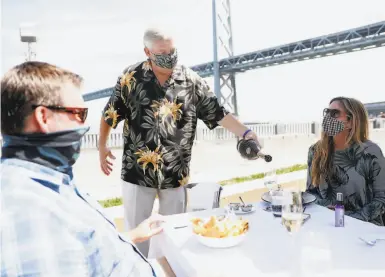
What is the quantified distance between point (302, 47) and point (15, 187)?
131ft

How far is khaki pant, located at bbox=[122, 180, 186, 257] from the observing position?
250cm

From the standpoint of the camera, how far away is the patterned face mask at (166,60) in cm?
239

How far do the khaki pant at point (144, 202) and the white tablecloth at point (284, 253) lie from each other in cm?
66

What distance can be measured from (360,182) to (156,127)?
142 centimetres

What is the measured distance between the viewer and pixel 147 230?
1728 millimetres

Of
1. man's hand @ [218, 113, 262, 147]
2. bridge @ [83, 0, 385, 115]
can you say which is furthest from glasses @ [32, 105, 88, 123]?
bridge @ [83, 0, 385, 115]

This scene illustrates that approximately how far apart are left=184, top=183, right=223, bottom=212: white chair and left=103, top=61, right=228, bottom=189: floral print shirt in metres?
0.22

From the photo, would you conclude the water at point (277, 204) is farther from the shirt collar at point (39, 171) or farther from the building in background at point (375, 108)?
the building in background at point (375, 108)

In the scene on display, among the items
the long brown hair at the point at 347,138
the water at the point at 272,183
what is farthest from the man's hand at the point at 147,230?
the long brown hair at the point at 347,138

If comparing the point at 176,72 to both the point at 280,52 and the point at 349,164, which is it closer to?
the point at 349,164

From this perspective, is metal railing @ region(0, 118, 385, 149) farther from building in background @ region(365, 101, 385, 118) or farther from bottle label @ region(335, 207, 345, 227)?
building in background @ region(365, 101, 385, 118)

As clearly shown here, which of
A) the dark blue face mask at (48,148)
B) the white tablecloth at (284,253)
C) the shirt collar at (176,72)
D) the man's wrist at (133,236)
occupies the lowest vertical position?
the white tablecloth at (284,253)

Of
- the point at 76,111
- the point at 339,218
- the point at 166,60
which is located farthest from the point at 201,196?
the point at 76,111

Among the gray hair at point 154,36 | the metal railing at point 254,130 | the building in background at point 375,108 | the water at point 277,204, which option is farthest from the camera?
the building in background at point 375,108
